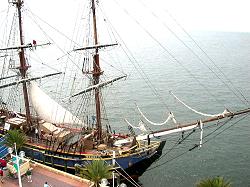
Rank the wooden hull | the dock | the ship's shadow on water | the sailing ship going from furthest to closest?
the ship's shadow on water → the sailing ship → the wooden hull → the dock

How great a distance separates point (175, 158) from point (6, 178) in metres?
19.7

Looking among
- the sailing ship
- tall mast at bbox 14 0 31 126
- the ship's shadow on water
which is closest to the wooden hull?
the sailing ship

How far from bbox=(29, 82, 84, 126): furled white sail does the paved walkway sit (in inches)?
442

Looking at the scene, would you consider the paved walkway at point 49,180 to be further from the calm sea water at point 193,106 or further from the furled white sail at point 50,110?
the furled white sail at point 50,110

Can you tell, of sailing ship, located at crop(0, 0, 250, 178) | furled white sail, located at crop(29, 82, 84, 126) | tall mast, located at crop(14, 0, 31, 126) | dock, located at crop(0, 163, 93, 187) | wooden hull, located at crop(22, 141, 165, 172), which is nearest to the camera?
dock, located at crop(0, 163, 93, 187)

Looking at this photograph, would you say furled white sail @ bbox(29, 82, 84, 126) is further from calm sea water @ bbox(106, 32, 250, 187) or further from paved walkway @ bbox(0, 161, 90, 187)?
paved walkway @ bbox(0, 161, 90, 187)

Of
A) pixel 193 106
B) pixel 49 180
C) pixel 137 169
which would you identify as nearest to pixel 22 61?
pixel 49 180

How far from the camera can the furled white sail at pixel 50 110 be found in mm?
35750

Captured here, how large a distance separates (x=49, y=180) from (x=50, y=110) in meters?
13.7

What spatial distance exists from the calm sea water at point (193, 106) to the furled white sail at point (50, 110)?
10.3 metres

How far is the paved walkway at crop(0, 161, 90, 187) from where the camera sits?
74.9 ft

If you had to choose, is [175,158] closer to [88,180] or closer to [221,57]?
[88,180]

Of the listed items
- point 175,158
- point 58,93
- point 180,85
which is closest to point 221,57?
point 180,85

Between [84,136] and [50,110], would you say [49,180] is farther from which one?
[50,110]
